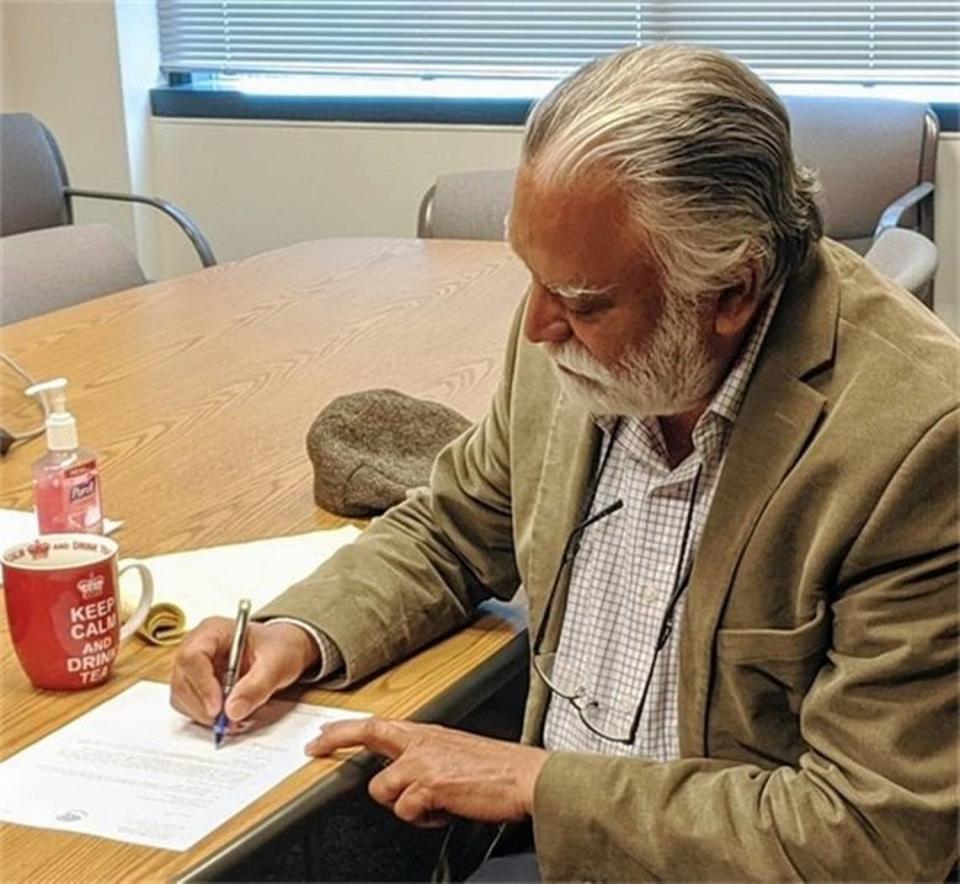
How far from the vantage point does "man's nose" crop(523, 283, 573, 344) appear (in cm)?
135

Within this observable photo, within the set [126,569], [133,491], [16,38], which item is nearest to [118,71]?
[16,38]

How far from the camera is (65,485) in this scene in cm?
165

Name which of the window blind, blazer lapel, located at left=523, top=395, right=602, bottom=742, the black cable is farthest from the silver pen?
the window blind

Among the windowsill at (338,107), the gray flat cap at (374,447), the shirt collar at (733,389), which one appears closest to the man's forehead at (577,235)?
the shirt collar at (733,389)

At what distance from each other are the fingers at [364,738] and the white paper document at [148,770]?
0.06 ft

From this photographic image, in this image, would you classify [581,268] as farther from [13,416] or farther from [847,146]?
[847,146]

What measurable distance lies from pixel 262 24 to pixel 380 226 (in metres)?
0.73

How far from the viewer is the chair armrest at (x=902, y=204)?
3605mm

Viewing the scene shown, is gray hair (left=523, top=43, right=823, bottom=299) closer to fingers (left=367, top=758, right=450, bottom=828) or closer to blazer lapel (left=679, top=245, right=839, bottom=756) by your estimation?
blazer lapel (left=679, top=245, right=839, bottom=756)

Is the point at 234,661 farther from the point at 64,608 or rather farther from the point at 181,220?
the point at 181,220

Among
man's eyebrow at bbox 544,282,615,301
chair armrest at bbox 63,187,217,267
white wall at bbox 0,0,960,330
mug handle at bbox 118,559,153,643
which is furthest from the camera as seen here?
white wall at bbox 0,0,960,330

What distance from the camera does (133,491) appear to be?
6.23ft

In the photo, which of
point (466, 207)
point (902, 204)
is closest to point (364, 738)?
point (466, 207)

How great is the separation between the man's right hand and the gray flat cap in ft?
1.17
